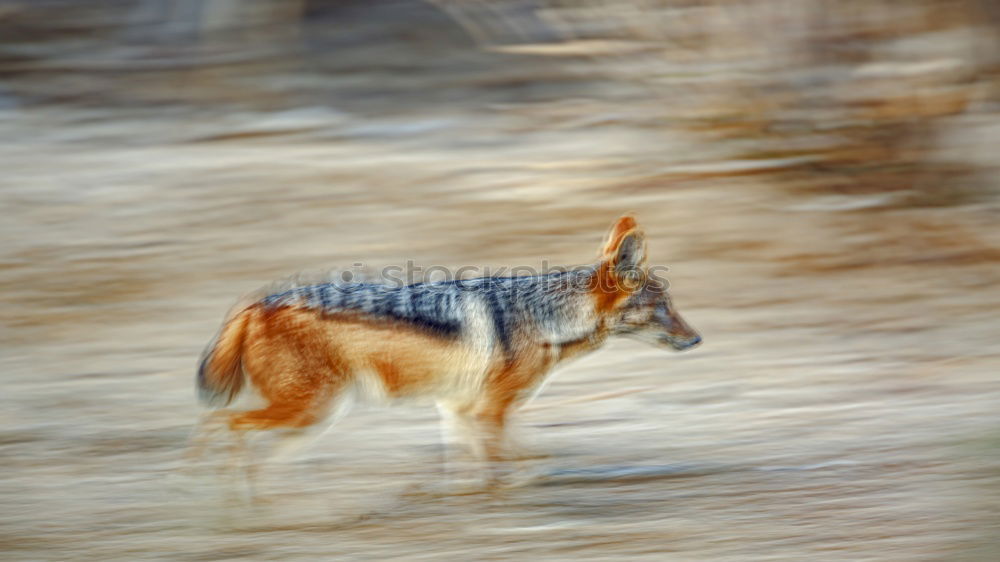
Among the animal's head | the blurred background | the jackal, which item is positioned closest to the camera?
the jackal

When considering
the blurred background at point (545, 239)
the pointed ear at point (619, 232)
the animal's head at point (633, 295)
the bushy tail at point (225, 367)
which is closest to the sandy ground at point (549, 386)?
the blurred background at point (545, 239)

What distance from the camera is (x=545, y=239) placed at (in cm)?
1200

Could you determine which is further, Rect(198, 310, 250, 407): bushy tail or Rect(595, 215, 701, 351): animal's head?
Rect(595, 215, 701, 351): animal's head

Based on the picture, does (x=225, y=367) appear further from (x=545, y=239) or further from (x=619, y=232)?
(x=545, y=239)

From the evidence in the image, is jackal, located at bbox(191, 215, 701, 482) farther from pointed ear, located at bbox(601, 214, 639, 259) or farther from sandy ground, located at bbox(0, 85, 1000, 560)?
sandy ground, located at bbox(0, 85, 1000, 560)

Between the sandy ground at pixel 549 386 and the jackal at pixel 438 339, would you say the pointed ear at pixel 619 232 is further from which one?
the sandy ground at pixel 549 386

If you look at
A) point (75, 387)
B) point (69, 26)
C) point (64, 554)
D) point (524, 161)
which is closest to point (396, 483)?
point (64, 554)

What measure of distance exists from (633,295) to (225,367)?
6.70 feet

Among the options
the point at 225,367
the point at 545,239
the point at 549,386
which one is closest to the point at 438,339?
the point at 225,367

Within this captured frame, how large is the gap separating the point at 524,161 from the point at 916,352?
546 centimetres

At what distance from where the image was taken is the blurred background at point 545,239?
21.0 feet

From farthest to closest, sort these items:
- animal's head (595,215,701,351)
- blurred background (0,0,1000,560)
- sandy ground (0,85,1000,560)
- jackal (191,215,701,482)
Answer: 1. animal's head (595,215,701,351)
2. blurred background (0,0,1000,560)
3. sandy ground (0,85,1000,560)
4. jackal (191,215,701,482)

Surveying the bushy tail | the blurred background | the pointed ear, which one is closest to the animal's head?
the pointed ear

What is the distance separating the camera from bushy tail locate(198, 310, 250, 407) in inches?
244
